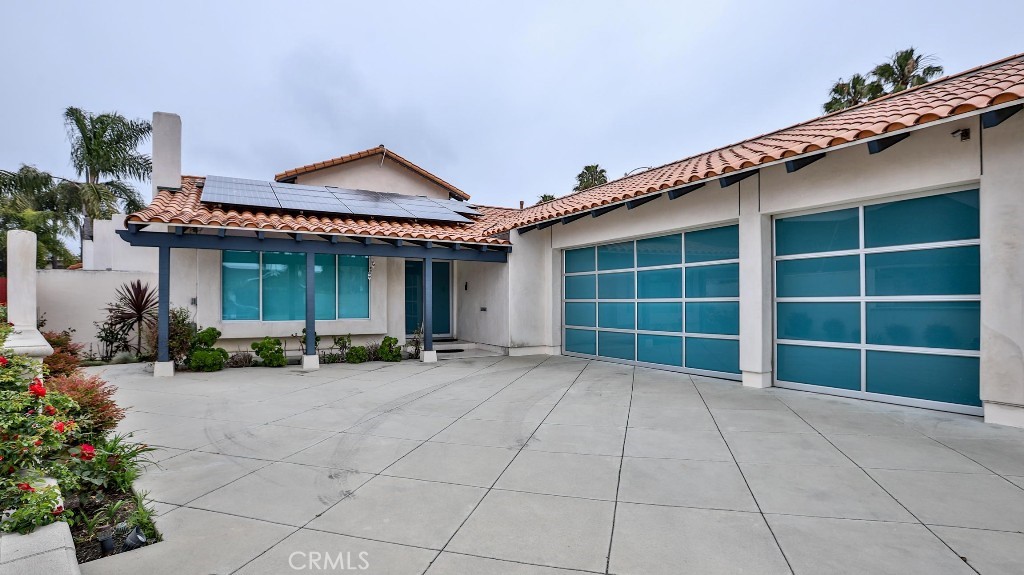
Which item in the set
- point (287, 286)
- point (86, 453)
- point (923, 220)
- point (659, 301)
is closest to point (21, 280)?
point (287, 286)

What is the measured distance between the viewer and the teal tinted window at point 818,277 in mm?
6855

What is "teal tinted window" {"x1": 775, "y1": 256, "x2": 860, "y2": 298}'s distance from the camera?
22.5 ft

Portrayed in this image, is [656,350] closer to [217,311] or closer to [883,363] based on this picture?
[883,363]

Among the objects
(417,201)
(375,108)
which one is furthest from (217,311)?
(375,108)

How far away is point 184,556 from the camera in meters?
2.65

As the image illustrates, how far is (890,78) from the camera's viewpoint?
1723 cm

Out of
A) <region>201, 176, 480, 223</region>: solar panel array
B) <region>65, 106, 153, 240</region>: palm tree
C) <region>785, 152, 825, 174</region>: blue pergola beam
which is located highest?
<region>65, 106, 153, 240</region>: palm tree

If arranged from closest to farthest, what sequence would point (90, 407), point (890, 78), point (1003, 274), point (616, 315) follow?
point (90, 407), point (1003, 274), point (616, 315), point (890, 78)

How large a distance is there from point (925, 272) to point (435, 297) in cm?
1196

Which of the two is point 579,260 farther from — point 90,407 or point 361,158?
point 90,407

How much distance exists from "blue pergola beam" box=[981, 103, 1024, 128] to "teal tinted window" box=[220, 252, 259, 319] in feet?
42.5

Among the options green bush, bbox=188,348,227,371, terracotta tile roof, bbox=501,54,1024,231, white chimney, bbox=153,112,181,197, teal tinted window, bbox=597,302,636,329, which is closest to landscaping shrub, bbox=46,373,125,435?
green bush, bbox=188,348,227,371

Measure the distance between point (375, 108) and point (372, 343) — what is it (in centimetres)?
3395

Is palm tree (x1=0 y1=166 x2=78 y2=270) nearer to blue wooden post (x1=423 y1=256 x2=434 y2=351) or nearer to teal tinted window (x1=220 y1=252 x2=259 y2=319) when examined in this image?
teal tinted window (x1=220 y1=252 x2=259 y2=319)
